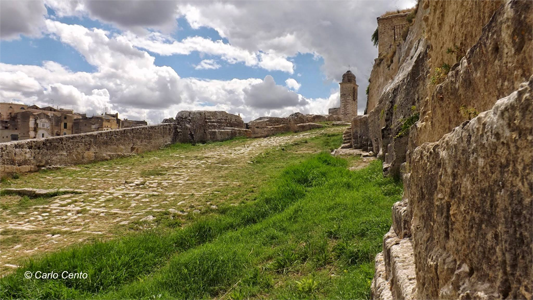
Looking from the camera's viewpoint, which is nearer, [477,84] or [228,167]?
[477,84]

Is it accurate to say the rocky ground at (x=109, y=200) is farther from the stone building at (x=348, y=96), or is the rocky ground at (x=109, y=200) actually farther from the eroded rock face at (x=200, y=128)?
the stone building at (x=348, y=96)

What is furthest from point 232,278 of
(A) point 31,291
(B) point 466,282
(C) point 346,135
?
(C) point 346,135

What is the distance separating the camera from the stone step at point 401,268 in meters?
1.85

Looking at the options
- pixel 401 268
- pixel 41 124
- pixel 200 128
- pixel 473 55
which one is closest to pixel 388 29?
pixel 200 128

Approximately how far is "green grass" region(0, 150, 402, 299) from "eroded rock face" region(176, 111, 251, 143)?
1278 cm

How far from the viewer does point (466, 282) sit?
1211mm

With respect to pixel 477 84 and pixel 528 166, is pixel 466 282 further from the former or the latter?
pixel 477 84

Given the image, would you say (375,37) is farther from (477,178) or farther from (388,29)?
(477,178)

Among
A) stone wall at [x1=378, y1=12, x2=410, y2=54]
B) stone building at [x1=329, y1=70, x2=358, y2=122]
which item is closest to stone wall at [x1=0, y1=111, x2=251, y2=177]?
stone wall at [x1=378, y1=12, x2=410, y2=54]

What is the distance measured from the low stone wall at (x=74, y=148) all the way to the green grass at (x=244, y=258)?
6788 millimetres

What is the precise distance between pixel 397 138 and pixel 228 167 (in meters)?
6.30

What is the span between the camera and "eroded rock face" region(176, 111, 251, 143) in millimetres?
18016

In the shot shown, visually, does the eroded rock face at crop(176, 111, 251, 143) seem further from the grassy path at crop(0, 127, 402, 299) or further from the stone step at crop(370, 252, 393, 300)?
the stone step at crop(370, 252, 393, 300)

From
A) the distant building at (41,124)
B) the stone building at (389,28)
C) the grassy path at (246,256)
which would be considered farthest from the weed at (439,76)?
the distant building at (41,124)
